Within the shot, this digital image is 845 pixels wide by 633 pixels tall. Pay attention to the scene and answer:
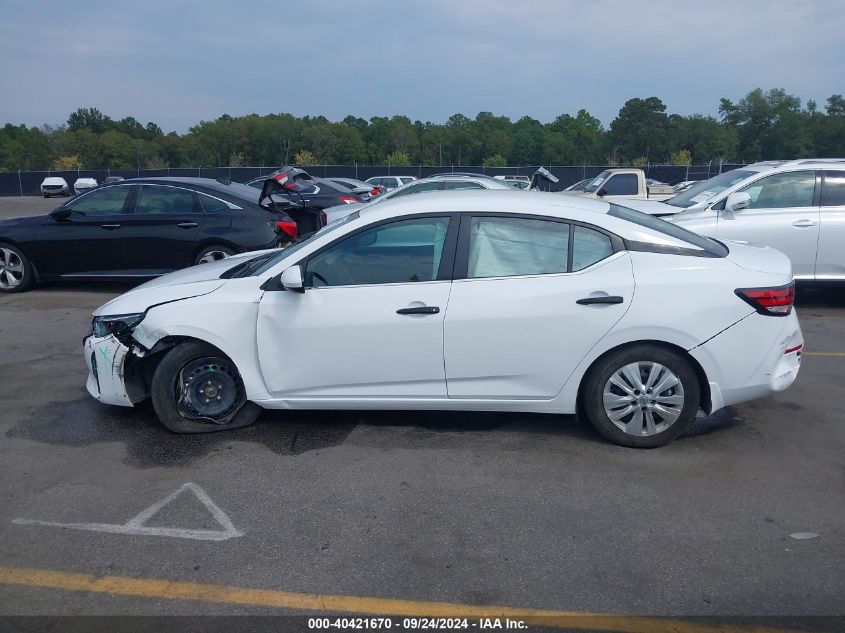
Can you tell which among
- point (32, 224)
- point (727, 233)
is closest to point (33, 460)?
point (32, 224)

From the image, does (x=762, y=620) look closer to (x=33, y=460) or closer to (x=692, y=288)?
(x=692, y=288)

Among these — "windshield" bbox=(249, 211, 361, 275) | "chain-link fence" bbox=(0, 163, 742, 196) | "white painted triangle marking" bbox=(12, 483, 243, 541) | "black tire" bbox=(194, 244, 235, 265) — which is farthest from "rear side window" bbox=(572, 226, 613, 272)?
"chain-link fence" bbox=(0, 163, 742, 196)

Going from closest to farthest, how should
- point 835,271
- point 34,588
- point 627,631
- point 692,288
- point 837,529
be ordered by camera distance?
point 627,631 < point 34,588 < point 837,529 < point 692,288 < point 835,271

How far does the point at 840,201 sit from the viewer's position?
362 inches

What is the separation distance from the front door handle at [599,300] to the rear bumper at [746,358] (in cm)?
58

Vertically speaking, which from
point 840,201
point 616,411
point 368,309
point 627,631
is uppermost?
point 840,201

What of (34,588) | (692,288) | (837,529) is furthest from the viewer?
(692,288)

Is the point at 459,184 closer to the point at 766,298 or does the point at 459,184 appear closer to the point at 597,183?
the point at 597,183

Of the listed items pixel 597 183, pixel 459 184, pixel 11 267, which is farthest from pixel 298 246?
pixel 597 183

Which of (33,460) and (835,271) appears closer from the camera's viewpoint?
(33,460)

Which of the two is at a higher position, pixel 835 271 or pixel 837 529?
pixel 835 271

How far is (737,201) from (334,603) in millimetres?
7593

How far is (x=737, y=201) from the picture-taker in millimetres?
9180

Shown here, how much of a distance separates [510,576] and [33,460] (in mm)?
3247
